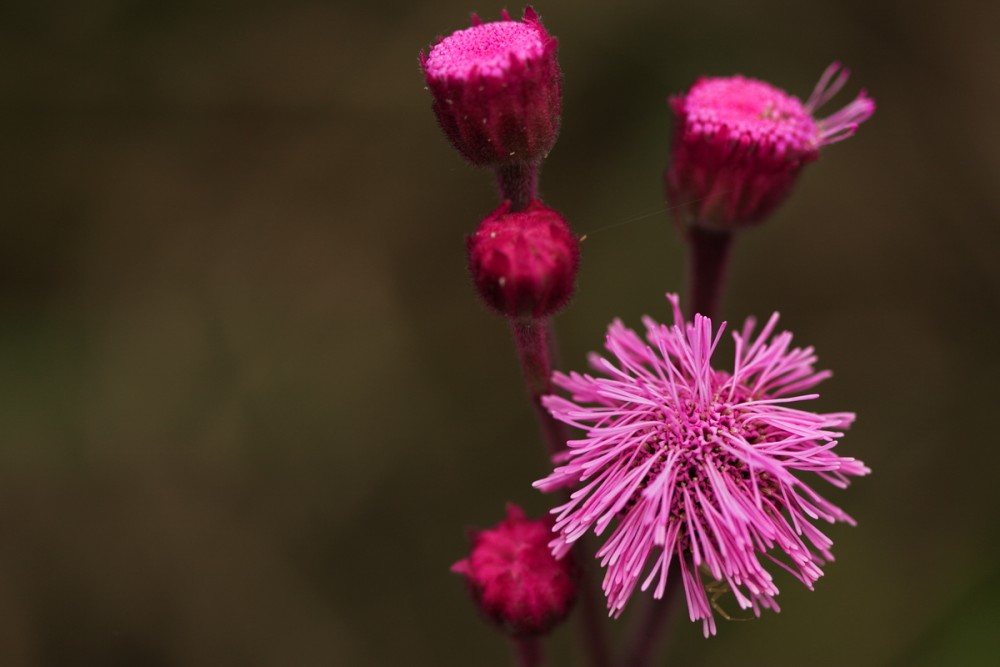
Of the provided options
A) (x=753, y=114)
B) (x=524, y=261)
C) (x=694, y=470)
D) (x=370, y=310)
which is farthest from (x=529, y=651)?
(x=370, y=310)

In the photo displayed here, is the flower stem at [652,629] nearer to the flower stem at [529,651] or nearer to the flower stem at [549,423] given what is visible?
the flower stem at [549,423]

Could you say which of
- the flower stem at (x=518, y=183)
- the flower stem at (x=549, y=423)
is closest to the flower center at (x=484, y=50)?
the flower stem at (x=518, y=183)

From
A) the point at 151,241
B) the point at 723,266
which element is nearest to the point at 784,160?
the point at 723,266

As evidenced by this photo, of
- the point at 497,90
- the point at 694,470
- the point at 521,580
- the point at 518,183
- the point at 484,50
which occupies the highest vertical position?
the point at 484,50

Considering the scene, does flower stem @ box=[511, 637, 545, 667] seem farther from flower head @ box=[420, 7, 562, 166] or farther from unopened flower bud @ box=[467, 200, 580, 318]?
flower head @ box=[420, 7, 562, 166]

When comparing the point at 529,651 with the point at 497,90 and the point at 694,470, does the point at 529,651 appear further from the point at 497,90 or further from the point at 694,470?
the point at 497,90
